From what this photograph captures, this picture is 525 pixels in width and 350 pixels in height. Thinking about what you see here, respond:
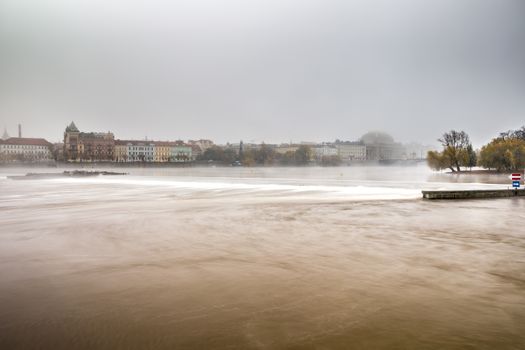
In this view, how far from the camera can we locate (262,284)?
10.4m

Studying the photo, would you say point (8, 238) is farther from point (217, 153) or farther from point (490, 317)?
point (217, 153)

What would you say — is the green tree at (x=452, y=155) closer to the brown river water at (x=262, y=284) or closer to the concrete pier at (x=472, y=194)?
the concrete pier at (x=472, y=194)

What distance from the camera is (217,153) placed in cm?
19612

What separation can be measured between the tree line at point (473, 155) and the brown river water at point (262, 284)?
74.7 m

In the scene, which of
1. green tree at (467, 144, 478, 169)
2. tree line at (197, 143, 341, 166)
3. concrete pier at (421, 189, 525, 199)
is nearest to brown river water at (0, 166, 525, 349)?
concrete pier at (421, 189, 525, 199)

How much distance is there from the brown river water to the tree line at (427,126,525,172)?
2941 inches

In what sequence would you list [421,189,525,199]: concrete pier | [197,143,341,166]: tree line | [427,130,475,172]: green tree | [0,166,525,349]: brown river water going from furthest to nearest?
[197,143,341,166]: tree line
[427,130,475,172]: green tree
[421,189,525,199]: concrete pier
[0,166,525,349]: brown river water

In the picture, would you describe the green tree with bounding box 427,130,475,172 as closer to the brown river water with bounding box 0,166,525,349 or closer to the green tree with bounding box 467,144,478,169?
the green tree with bounding box 467,144,478,169

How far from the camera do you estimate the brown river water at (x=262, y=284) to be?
732 centimetres

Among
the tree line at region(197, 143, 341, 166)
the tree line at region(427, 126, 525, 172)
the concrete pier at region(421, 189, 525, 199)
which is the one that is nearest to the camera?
the concrete pier at region(421, 189, 525, 199)

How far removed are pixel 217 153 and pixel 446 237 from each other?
595 ft

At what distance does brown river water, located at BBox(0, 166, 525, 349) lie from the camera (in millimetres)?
7324

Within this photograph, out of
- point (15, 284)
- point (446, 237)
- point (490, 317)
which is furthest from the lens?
point (446, 237)

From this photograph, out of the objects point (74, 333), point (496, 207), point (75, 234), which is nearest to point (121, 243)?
point (75, 234)
